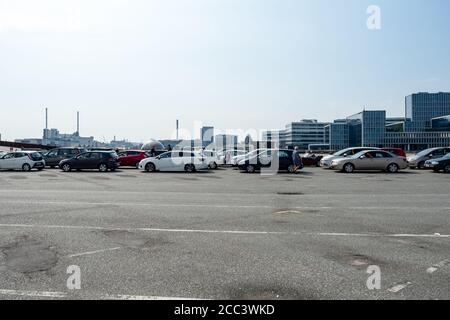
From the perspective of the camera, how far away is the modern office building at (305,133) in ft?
538

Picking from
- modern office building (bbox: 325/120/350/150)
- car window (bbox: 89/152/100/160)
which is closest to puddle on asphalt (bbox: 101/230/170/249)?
car window (bbox: 89/152/100/160)

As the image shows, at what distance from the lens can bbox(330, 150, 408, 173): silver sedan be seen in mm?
24922

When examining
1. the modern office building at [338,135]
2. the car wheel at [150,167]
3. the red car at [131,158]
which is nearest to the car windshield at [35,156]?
the red car at [131,158]

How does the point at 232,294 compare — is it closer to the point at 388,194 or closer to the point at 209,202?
the point at 209,202

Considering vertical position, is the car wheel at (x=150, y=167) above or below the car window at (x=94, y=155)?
below

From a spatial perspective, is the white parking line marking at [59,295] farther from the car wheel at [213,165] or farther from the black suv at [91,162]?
the car wheel at [213,165]

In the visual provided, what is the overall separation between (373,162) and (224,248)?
2142 centimetres

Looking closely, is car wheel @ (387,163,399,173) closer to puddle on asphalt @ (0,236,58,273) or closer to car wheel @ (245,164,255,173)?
car wheel @ (245,164,255,173)

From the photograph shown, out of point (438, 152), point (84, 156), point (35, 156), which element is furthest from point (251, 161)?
point (35, 156)

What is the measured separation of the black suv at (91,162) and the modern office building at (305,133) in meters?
141

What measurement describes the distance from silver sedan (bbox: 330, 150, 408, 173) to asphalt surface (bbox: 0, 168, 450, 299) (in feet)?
44.5

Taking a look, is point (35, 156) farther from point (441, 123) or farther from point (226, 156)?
point (441, 123)
